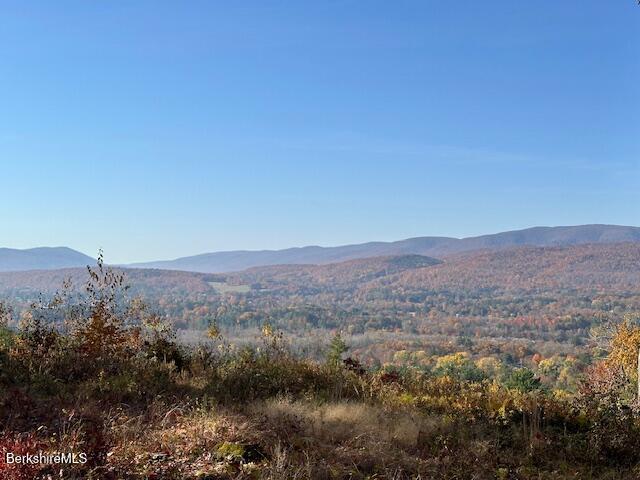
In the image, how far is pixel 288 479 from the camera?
15.5 feet

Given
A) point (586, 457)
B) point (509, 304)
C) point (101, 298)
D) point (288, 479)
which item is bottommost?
point (509, 304)

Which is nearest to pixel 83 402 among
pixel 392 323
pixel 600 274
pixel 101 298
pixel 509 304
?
pixel 101 298

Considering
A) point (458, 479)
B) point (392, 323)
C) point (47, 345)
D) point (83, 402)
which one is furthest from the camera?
point (392, 323)

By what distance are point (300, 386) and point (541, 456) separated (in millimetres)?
3719

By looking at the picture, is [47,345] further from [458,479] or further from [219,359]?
[458,479]

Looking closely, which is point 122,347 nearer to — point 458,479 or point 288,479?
point 288,479

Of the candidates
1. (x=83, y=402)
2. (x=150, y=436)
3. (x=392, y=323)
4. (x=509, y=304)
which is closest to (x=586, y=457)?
(x=150, y=436)

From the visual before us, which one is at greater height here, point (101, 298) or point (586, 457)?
point (101, 298)

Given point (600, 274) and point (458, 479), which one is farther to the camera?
point (600, 274)

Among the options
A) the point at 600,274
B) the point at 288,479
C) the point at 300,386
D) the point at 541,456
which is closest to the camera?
the point at 288,479

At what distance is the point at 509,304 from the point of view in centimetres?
15550

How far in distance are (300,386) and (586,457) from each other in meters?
4.10

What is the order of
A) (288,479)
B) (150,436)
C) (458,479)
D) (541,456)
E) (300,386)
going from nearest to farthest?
(288,479), (458,479), (150,436), (541,456), (300,386)

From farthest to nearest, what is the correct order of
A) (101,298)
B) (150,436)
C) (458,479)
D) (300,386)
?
(101,298)
(300,386)
(150,436)
(458,479)
